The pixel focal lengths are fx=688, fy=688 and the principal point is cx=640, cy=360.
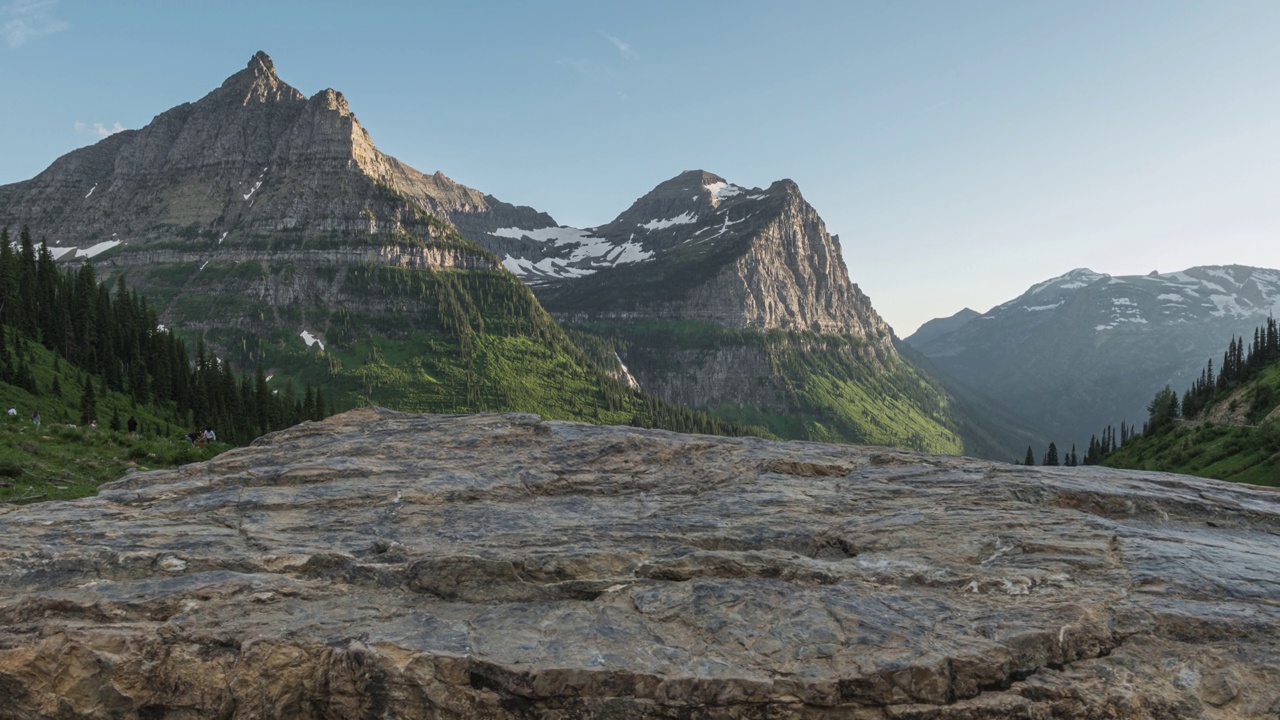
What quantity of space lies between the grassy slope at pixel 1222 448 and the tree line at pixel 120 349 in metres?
133

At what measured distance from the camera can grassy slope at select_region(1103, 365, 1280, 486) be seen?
92.1 m

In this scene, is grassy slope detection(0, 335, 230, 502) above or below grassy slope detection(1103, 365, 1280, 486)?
above

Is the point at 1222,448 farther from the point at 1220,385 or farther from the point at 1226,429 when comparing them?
the point at 1220,385

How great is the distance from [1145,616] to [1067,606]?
1.39 m

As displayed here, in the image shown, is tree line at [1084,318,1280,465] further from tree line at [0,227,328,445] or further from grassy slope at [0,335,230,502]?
grassy slope at [0,335,230,502]

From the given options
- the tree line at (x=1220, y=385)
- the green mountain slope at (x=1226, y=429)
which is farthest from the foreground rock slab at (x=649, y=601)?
the tree line at (x=1220, y=385)

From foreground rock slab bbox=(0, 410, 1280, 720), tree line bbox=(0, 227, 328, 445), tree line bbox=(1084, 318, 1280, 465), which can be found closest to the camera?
foreground rock slab bbox=(0, 410, 1280, 720)

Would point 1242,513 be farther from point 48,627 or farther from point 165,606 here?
point 48,627

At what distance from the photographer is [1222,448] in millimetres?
106375

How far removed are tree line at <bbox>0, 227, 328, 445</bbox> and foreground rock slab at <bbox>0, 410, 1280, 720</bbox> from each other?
8722 centimetres

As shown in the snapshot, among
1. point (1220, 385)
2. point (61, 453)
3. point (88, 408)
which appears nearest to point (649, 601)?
point (61, 453)

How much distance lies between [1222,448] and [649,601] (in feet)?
424

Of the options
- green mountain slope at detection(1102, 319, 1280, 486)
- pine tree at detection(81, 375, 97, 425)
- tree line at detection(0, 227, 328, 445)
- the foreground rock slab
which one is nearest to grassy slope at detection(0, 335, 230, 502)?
Answer: pine tree at detection(81, 375, 97, 425)

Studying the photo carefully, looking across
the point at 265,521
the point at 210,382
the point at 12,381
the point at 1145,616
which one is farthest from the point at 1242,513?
the point at 210,382
